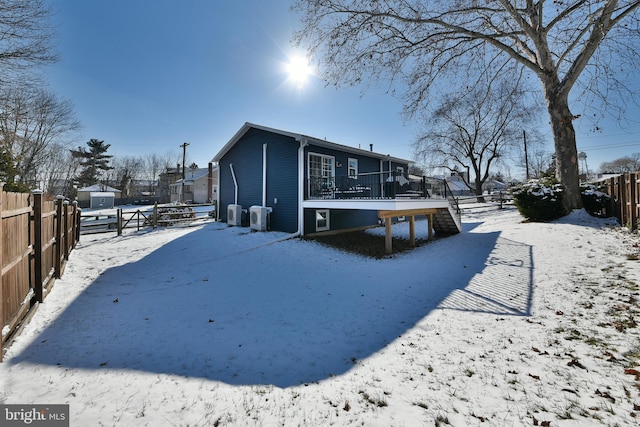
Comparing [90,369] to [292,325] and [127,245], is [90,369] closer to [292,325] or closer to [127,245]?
[292,325]

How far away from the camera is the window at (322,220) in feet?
40.6

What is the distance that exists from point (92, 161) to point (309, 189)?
4995 centimetres

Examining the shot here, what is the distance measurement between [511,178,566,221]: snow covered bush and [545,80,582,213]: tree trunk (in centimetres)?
38

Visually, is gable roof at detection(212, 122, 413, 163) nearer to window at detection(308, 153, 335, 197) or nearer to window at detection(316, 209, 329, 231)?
window at detection(308, 153, 335, 197)

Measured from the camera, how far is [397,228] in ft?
48.7

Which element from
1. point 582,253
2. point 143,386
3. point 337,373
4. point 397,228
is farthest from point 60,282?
point 397,228

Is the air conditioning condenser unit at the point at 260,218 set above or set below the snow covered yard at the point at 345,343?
above

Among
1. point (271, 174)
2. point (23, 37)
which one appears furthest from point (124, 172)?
point (271, 174)

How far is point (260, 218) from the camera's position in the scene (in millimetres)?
12188

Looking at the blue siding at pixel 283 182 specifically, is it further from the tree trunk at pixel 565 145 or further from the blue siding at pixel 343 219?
the tree trunk at pixel 565 145

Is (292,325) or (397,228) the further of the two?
(397,228)

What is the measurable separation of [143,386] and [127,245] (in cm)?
914

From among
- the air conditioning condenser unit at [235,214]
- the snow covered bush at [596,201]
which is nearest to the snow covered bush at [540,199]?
the snow covered bush at [596,201]

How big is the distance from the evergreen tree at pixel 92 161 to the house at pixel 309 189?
41899 mm
